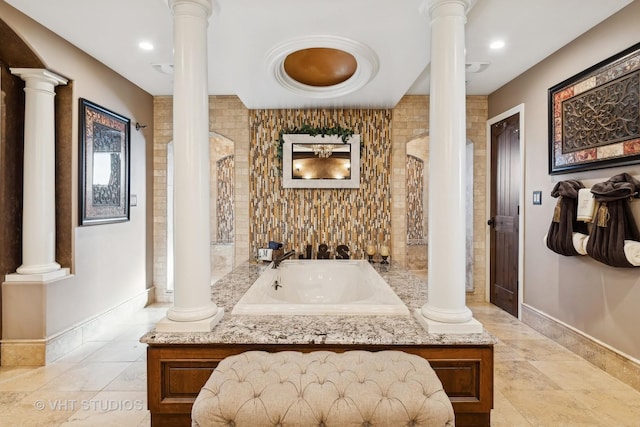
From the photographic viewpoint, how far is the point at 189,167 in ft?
6.08

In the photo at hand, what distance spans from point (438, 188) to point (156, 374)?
65.9 inches

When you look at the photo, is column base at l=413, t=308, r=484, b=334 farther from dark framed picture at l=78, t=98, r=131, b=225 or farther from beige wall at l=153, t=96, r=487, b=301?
dark framed picture at l=78, t=98, r=131, b=225

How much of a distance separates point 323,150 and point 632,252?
2.84 metres

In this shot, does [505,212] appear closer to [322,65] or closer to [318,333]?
[322,65]

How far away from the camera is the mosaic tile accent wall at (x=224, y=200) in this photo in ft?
19.1

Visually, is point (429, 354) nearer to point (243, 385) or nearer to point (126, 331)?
point (243, 385)

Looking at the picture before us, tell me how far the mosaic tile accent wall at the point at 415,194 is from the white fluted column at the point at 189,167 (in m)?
4.66

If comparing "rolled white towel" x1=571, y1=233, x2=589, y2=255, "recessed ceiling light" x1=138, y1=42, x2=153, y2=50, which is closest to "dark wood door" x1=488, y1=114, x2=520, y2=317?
"rolled white towel" x1=571, y1=233, x2=589, y2=255

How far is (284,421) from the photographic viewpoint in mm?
1201

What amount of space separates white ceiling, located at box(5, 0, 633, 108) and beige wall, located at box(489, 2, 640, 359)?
13cm

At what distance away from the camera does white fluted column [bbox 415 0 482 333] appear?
183 cm

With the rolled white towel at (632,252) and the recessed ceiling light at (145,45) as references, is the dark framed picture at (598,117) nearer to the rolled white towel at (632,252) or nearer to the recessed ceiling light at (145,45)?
the rolled white towel at (632,252)

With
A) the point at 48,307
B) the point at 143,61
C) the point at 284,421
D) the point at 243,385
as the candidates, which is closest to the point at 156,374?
the point at 243,385

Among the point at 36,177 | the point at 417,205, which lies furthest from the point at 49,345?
the point at 417,205
